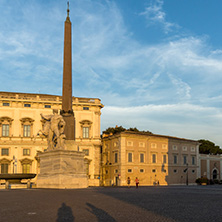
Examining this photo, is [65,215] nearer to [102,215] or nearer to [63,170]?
[102,215]

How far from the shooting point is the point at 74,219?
8078mm

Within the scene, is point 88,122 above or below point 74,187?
above

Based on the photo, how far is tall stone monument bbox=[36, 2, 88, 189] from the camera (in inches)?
895

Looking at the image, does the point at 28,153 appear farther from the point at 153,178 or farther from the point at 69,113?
Result: the point at 69,113

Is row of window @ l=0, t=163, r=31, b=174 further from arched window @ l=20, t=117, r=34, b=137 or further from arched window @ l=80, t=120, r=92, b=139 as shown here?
arched window @ l=80, t=120, r=92, b=139

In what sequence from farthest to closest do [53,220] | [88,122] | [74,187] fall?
[88,122] < [74,187] < [53,220]

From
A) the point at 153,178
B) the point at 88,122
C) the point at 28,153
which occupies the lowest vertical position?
the point at 153,178

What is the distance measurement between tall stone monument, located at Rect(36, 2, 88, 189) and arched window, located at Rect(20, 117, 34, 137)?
101 ft

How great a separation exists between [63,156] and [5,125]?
3659cm

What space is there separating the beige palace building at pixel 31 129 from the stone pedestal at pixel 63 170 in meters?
32.5

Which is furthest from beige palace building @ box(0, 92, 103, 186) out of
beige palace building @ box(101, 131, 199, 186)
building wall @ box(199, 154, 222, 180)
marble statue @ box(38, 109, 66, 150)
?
marble statue @ box(38, 109, 66, 150)

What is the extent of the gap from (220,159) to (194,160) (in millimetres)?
9188

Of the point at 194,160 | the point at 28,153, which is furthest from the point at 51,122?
the point at 194,160

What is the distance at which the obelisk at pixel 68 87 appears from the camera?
27.0m
